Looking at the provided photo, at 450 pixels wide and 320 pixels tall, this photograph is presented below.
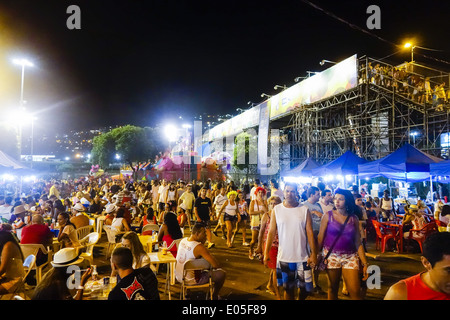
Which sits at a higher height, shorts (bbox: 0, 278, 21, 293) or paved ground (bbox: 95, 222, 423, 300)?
shorts (bbox: 0, 278, 21, 293)

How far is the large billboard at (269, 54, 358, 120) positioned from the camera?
60.1 ft

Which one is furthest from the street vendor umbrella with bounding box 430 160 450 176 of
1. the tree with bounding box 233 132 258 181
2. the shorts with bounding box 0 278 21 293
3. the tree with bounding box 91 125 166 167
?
the tree with bounding box 91 125 166 167

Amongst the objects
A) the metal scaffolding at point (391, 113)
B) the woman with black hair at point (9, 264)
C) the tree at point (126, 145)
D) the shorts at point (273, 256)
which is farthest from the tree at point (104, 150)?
the shorts at point (273, 256)

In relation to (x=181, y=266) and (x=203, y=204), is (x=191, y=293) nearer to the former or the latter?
(x=181, y=266)

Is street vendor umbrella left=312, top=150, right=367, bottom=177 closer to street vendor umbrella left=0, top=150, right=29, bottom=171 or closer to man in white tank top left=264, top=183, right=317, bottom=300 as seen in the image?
man in white tank top left=264, top=183, right=317, bottom=300

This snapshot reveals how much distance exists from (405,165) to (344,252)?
22.4 feet

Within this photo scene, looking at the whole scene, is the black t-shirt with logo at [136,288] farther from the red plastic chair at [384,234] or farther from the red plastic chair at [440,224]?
the red plastic chair at [440,224]

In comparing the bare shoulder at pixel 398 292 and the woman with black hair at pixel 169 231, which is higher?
the bare shoulder at pixel 398 292

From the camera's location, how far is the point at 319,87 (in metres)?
21.5

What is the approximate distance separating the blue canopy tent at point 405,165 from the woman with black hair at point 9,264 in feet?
33.0

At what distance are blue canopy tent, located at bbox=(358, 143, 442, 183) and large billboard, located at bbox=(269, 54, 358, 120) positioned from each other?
9.86 m

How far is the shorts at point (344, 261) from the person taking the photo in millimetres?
3398

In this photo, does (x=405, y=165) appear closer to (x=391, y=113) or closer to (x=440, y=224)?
(x=440, y=224)
